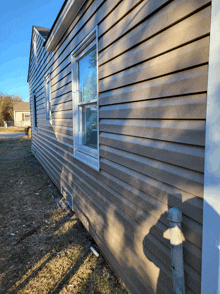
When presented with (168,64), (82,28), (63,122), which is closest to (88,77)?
(82,28)

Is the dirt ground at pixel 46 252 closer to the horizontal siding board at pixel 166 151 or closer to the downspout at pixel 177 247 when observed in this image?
the downspout at pixel 177 247

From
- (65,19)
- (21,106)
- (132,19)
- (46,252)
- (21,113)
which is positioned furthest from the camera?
(21,106)

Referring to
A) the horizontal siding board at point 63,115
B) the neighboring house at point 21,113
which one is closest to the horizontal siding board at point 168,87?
the horizontal siding board at point 63,115

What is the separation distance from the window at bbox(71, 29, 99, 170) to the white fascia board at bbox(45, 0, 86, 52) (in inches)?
23.6

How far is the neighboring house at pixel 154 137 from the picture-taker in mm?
1104

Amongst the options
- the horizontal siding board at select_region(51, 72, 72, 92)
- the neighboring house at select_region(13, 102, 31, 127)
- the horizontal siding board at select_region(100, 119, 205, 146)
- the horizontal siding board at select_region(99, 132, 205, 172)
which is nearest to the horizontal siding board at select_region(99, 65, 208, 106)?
the horizontal siding board at select_region(100, 119, 205, 146)

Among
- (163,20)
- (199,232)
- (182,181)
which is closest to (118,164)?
(182,181)

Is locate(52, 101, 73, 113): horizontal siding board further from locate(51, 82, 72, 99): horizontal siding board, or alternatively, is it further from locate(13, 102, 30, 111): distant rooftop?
locate(13, 102, 30, 111): distant rooftop

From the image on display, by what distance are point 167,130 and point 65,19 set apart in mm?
3376

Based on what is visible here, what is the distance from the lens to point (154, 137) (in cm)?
155

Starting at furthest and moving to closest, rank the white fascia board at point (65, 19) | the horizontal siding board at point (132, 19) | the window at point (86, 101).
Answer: the white fascia board at point (65, 19)
the window at point (86, 101)
the horizontal siding board at point (132, 19)

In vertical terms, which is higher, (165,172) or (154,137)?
(154,137)

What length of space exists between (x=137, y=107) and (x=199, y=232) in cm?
107

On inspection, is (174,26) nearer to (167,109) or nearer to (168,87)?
(168,87)
